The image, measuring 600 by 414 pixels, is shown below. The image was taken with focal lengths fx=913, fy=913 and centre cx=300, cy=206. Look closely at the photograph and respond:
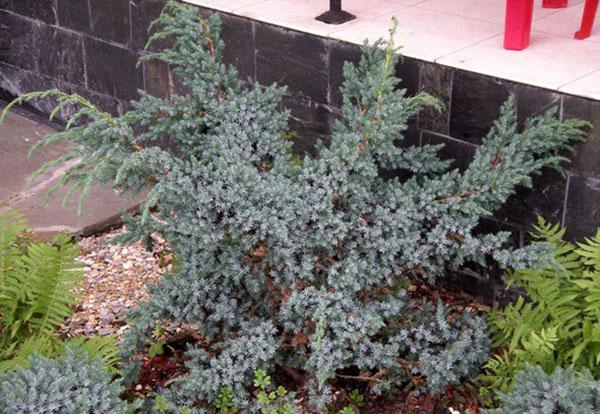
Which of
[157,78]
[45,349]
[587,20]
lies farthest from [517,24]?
[45,349]

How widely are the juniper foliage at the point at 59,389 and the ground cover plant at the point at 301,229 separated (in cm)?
42

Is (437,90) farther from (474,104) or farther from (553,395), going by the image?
(553,395)

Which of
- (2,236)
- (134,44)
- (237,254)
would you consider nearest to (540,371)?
(237,254)

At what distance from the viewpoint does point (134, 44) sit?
5.17 m

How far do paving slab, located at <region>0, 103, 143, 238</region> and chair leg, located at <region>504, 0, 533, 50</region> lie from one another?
1.98 m

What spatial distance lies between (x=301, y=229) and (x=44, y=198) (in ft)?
7.88

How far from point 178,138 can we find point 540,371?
1572mm

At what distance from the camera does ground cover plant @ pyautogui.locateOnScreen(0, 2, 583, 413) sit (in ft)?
10.3

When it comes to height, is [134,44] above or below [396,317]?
above

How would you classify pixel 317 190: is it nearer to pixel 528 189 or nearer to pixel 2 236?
pixel 528 189

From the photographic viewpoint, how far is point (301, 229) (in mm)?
3178

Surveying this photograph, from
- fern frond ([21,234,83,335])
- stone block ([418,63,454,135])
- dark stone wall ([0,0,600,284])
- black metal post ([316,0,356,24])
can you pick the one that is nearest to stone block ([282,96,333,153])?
dark stone wall ([0,0,600,284])

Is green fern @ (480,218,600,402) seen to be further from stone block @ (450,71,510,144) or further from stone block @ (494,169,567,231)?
stone block @ (450,71,510,144)

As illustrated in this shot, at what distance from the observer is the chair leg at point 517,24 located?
3980 mm
